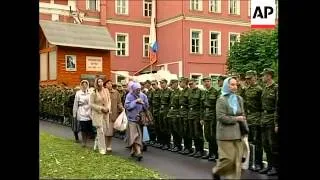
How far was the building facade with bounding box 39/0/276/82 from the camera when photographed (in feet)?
80.2

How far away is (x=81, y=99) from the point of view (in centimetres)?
993

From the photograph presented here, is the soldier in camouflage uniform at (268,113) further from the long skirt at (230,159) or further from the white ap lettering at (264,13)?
the long skirt at (230,159)

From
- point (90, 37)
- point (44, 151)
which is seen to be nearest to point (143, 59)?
point (90, 37)

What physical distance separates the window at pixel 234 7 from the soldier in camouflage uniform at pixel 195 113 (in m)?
14.8

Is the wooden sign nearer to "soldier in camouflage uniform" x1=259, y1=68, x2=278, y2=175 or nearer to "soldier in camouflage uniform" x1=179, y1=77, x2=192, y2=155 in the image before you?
"soldier in camouflage uniform" x1=179, y1=77, x2=192, y2=155

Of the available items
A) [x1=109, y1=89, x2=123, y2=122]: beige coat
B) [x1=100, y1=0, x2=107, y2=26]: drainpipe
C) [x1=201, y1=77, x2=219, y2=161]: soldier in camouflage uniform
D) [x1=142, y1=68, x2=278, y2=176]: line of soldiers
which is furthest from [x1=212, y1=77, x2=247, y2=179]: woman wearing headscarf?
[x1=100, y1=0, x2=107, y2=26]: drainpipe

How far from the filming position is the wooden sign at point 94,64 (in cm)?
1595

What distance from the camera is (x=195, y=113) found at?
855 cm

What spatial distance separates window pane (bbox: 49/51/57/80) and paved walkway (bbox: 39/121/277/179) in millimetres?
1586

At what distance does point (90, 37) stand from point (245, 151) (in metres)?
10.8

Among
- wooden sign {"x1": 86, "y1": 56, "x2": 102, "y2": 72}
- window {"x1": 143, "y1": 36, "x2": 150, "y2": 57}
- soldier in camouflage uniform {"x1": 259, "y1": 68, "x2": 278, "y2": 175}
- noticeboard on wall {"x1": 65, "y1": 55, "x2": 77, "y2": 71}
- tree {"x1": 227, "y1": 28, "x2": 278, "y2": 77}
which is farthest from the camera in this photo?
window {"x1": 143, "y1": 36, "x2": 150, "y2": 57}
